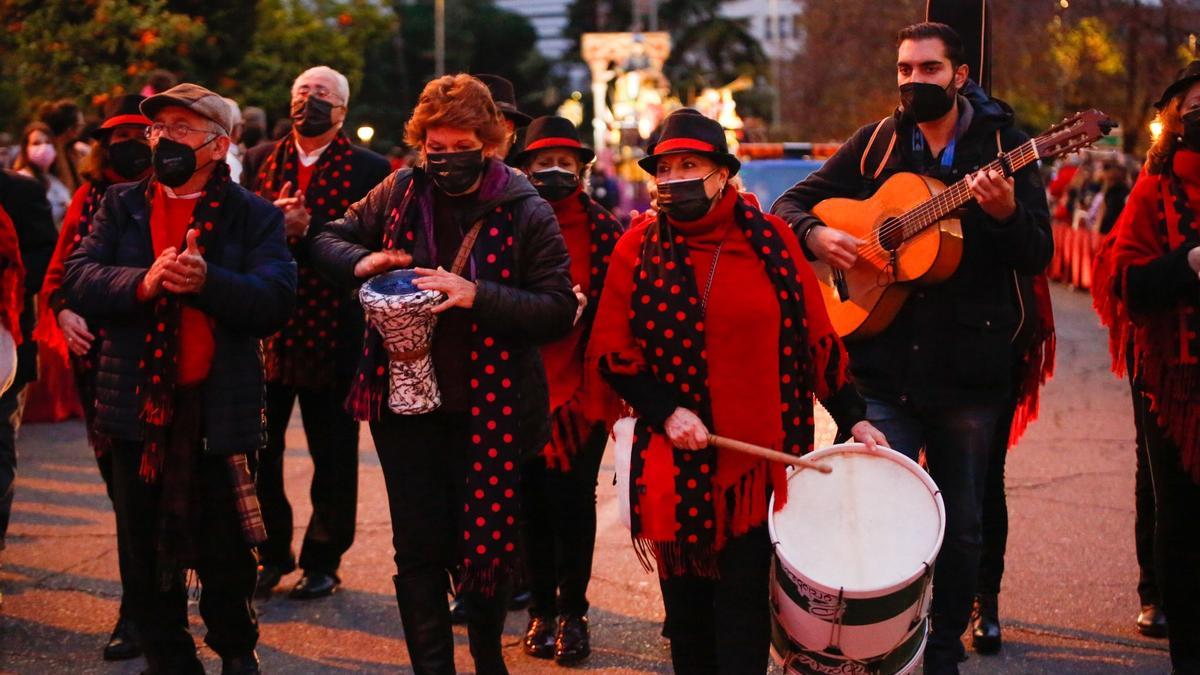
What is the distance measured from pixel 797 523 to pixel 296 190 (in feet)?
9.67

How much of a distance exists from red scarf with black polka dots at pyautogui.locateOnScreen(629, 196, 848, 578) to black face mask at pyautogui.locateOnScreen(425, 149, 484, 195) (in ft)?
1.95

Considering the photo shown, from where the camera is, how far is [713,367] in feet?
13.4

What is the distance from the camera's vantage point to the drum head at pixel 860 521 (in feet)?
12.8

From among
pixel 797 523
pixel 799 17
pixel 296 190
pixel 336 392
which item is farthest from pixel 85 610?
pixel 799 17

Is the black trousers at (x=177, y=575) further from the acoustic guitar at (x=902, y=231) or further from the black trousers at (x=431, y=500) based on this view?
the acoustic guitar at (x=902, y=231)

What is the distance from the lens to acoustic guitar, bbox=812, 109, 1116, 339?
14.6 feet

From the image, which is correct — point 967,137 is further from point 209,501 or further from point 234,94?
point 234,94

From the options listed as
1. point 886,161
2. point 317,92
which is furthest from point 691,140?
point 317,92

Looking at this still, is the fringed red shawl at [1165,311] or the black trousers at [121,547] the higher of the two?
the fringed red shawl at [1165,311]

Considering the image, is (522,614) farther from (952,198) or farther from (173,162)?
(952,198)

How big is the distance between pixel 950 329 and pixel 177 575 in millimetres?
2595

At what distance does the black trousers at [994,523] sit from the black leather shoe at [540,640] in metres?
1.61

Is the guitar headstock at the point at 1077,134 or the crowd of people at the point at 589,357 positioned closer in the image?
the crowd of people at the point at 589,357

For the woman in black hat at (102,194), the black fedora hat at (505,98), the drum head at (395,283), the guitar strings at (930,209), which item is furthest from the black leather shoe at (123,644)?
the guitar strings at (930,209)
